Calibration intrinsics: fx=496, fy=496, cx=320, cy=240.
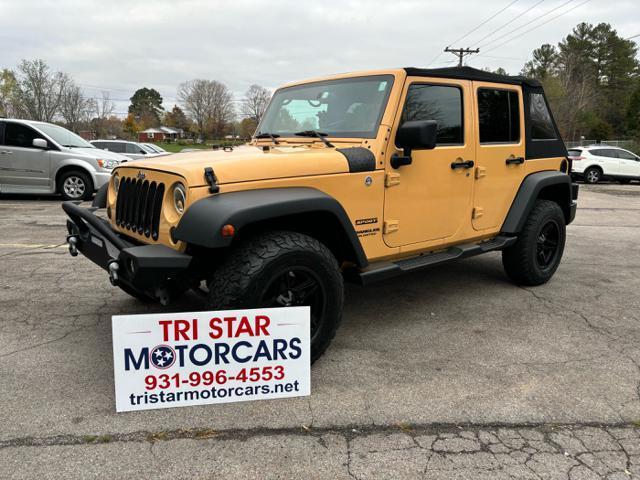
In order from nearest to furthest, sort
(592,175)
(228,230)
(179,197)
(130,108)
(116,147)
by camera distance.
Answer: (228,230) → (179,197) → (116,147) → (592,175) → (130,108)

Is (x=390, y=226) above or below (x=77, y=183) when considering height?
below

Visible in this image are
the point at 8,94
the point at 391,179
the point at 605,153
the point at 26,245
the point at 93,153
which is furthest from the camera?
the point at 8,94

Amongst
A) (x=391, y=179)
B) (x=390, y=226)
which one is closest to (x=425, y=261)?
(x=390, y=226)

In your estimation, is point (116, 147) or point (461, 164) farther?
point (116, 147)

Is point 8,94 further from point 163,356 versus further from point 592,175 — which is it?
point 163,356

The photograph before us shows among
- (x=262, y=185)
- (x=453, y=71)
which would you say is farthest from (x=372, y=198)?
(x=453, y=71)

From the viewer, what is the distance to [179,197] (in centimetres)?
281

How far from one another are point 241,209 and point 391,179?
1.28 meters

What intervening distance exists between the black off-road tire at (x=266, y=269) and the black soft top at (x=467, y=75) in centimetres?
163

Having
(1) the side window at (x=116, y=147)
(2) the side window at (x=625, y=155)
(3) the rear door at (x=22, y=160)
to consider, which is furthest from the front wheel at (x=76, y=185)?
(2) the side window at (x=625, y=155)

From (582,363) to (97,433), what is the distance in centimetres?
302

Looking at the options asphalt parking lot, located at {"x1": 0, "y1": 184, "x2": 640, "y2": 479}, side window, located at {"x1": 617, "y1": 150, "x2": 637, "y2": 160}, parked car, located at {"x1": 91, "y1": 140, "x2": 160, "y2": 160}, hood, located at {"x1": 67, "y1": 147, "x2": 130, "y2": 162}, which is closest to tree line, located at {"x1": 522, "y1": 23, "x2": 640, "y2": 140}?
side window, located at {"x1": 617, "y1": 150, "x2": 637, "y2": 160}

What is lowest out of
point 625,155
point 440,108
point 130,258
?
point 130,258

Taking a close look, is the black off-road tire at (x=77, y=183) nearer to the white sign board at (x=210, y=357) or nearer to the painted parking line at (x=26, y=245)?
the painted parking line at (x=26, y=245)
